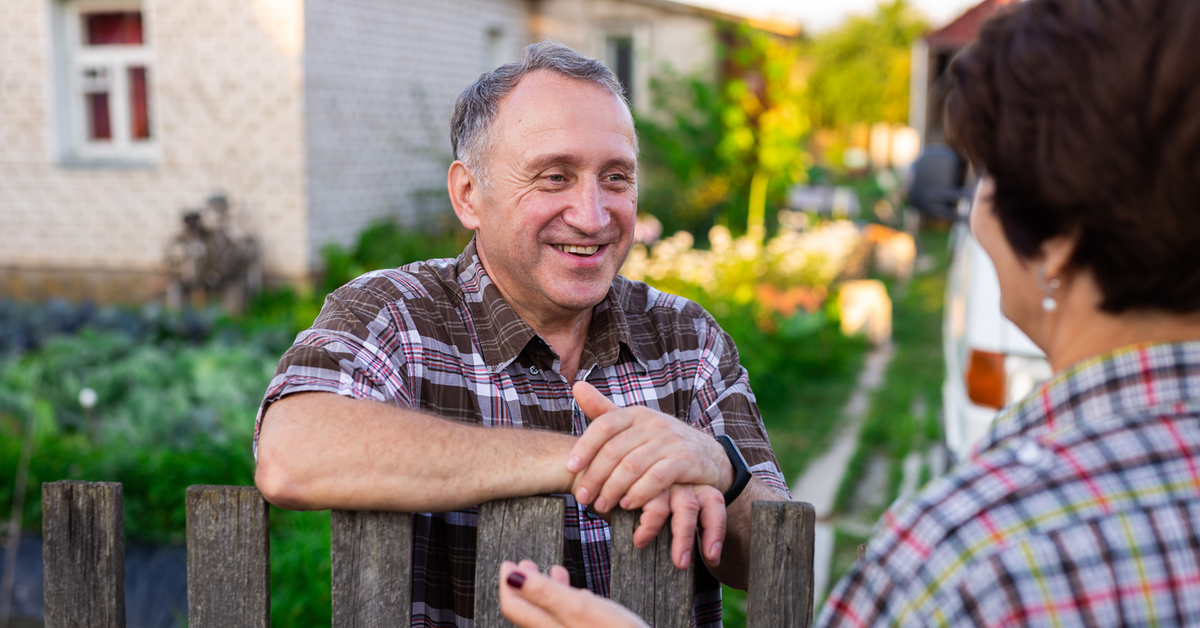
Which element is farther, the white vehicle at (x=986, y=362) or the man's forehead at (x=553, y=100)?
→ the white vehicle at (x=986, y=362)

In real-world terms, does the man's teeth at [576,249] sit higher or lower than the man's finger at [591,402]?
higher

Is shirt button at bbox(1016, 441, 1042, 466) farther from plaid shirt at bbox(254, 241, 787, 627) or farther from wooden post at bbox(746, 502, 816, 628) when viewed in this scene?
plaid shirt at bbox(254, 241, 787, 627)

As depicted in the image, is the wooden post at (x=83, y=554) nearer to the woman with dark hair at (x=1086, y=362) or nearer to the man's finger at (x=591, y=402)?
the man's finger at (x=591, y=402)

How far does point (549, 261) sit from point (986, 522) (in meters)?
1.11

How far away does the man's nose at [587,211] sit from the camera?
5.98 feet

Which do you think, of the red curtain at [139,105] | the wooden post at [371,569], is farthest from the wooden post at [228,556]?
the red curtain at [139,105]

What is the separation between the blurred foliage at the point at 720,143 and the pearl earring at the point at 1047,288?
9909 millimetres

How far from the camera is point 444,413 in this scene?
1.66m

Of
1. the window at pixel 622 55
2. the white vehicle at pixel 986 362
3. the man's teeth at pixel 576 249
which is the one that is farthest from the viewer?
the window at pixel 622 55

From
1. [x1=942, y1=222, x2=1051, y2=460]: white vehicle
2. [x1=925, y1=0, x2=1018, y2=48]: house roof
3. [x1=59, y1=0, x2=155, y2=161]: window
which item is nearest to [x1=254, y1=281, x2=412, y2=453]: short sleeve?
[x1=942, y1=222, x2=1051, y2=460]: white vehicle

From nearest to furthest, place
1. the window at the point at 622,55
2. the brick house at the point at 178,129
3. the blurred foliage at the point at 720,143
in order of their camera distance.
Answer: the brick house at the point at 178,129, the blurred foliage at the point at 720,143, the window at the point at 622,55

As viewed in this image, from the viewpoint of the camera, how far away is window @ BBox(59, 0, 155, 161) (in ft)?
27.4

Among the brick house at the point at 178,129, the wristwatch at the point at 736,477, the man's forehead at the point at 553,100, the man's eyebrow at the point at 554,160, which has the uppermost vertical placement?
the brick house at the point at 178,129

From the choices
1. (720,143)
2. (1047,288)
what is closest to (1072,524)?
(1047,288)
